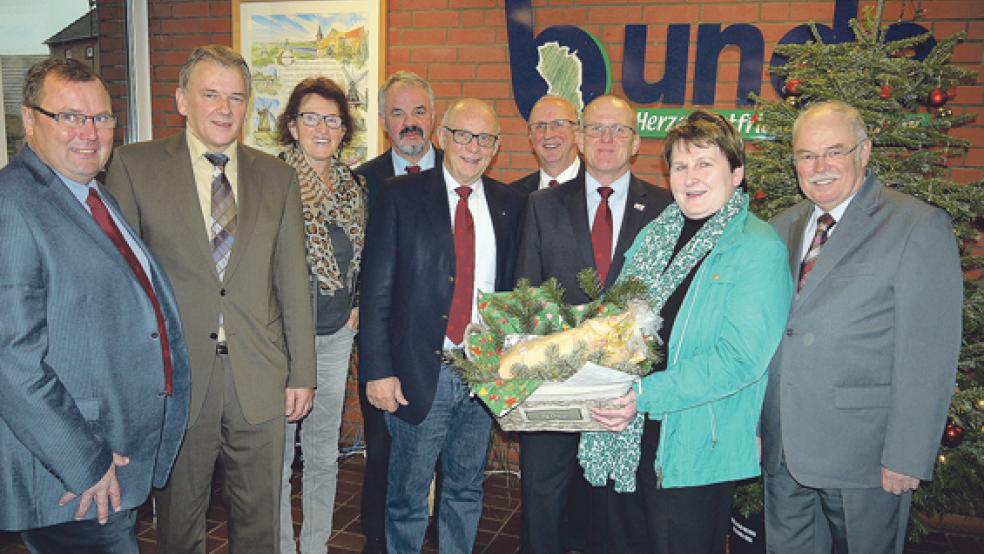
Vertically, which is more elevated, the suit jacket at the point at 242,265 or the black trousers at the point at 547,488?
the suit jacket at the point at 242,265

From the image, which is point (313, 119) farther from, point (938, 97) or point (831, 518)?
point (938, 97)

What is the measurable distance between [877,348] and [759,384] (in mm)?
483

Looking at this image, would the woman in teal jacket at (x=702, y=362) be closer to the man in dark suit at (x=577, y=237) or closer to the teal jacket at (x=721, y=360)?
the teal jacket at (x=721, y=360)

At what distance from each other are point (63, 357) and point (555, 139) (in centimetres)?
271

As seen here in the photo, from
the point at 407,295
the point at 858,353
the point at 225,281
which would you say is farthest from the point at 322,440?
the point at 858,353

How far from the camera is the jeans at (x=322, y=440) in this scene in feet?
10.2

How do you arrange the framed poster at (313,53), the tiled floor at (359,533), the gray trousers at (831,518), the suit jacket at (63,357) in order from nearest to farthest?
the suit jacket at (63,357), the gray trousers at (831,518), the tiled floor at (359,533), the framed poster at (313,53)

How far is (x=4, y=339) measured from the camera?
176 cm

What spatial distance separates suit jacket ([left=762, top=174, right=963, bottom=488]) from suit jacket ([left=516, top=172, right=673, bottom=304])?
0.74m

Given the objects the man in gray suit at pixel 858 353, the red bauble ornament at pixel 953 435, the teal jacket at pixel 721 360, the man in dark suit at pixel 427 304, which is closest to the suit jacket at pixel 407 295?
the man in dark suit at pixel 427 304

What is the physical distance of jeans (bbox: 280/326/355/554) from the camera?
3121 mm

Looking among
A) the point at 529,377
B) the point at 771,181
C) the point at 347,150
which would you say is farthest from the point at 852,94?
the point at 347,150

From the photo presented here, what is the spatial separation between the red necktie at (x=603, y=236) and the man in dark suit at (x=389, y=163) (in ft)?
3.85

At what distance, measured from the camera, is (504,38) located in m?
4.61
